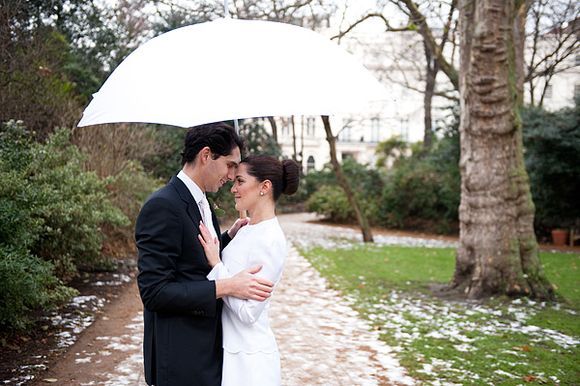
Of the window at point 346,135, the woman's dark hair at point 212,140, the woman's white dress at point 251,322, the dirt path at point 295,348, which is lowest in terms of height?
the dirt path at point 295,348

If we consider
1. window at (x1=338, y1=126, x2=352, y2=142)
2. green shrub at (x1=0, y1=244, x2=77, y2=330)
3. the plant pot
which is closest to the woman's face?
green shrub at (x1=0, y1=244, x2=77, y2=330)

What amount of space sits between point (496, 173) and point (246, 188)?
7.47m

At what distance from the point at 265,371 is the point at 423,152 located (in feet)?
94.4

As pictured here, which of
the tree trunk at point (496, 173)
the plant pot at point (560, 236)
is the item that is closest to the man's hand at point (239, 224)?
the tree trunk at point (496, 173)

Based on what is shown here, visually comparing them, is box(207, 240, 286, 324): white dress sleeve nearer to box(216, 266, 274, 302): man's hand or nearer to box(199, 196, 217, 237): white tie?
box(216, 266, 274, 302): man's hand

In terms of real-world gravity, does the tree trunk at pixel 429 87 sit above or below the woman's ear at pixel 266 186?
above

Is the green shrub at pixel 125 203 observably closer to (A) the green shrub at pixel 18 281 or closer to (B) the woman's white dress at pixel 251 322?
(A) the green shrub at pixel 18 281

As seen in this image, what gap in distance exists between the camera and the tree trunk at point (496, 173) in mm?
9617

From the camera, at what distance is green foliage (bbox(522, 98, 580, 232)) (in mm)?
19422

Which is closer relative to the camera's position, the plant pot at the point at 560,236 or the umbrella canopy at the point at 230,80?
the umbrella canopy at the point at 230,80

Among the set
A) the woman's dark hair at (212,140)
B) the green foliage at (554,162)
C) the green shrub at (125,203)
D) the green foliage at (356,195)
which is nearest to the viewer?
the woman's dark hair at (212,140)

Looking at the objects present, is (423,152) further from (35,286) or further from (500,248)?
(35,286)

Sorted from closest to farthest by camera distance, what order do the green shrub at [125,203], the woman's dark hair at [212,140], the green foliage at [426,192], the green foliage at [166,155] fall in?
the woman's dark hair at [212,140], the green shrub at [125,203], the green foliage at [166,155], the green foliage at [426,192]

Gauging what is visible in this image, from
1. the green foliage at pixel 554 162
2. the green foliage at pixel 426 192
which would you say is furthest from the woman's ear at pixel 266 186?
the green foliage at pixel 426 192
